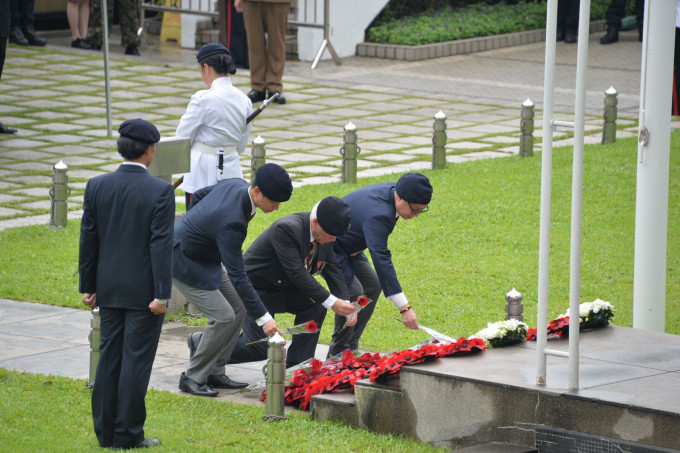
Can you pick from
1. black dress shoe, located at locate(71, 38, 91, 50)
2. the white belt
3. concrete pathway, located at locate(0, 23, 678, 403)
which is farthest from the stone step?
black dress shoe, located at locate(71, 38, 91, 50)

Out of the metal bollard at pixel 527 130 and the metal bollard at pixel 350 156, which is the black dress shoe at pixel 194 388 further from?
the metal bollard at pixel 527 130

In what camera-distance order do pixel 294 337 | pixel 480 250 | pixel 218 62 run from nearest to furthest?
1. pixel 294 337
2. pixel 218 62
3. pixel 480 250

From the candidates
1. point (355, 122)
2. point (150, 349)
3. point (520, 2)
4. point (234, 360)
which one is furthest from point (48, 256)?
point (520, 2)

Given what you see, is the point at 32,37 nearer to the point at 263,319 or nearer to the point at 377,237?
the point at 377,237

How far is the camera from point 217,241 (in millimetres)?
7324

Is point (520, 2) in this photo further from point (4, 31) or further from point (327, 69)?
point (4, 31)

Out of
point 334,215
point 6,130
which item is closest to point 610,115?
point 6,130

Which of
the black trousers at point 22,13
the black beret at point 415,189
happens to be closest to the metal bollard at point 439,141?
the black beret at point 415,189

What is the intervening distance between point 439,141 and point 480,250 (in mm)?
2870

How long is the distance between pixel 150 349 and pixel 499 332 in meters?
2.03

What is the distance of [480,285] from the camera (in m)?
10.3

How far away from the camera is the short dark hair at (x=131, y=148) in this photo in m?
6.41

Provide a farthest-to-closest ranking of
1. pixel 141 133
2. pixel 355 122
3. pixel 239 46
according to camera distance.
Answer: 1. pixel 239 46
2. pixel 355 122
3. pixel 141 133

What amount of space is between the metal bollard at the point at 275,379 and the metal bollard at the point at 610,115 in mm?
9071
